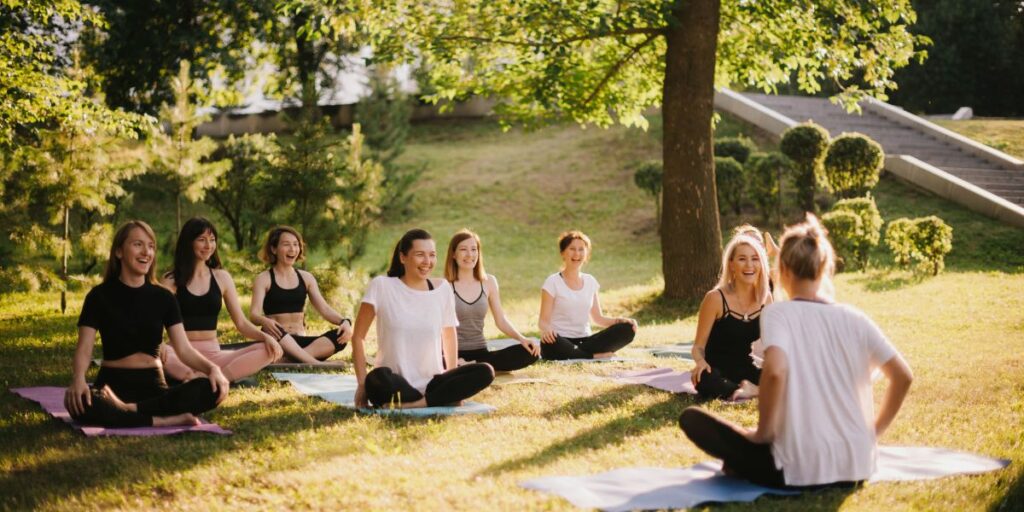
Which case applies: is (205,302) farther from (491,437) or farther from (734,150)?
(734,150)

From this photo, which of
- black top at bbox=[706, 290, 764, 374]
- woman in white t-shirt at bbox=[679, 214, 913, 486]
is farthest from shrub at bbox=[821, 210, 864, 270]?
woman in white t-shirt at bbox=[679, 214, 913, 486]

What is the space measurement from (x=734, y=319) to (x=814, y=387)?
2619 millimetres

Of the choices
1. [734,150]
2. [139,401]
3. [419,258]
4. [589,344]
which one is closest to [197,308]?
[139,401]

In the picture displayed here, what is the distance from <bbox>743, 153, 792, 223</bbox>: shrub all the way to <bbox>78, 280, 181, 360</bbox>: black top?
16.8 metres

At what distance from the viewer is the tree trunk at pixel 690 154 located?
553 inches

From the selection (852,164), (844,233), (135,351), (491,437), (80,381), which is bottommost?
(491,437)

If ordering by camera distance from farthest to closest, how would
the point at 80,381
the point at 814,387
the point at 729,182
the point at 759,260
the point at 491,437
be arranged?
the point at 729,182
the point at 759,260
the point at 491,437
the point at 80,381
the point at 814,387

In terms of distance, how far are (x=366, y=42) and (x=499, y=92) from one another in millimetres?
A: 2235

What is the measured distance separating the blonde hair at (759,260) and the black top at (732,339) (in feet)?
0.37

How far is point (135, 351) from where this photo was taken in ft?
22.5

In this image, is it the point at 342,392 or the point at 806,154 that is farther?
the point at 806,154

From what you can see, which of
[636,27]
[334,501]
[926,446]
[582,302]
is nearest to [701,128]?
[636,27]

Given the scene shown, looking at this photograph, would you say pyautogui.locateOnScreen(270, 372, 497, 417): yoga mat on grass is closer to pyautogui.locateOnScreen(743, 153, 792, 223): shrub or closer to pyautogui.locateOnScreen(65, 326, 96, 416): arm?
Result: pyautogui.locateOnScreen(65, 326, 96, 416): arm

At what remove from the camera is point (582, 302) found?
33.6ft
